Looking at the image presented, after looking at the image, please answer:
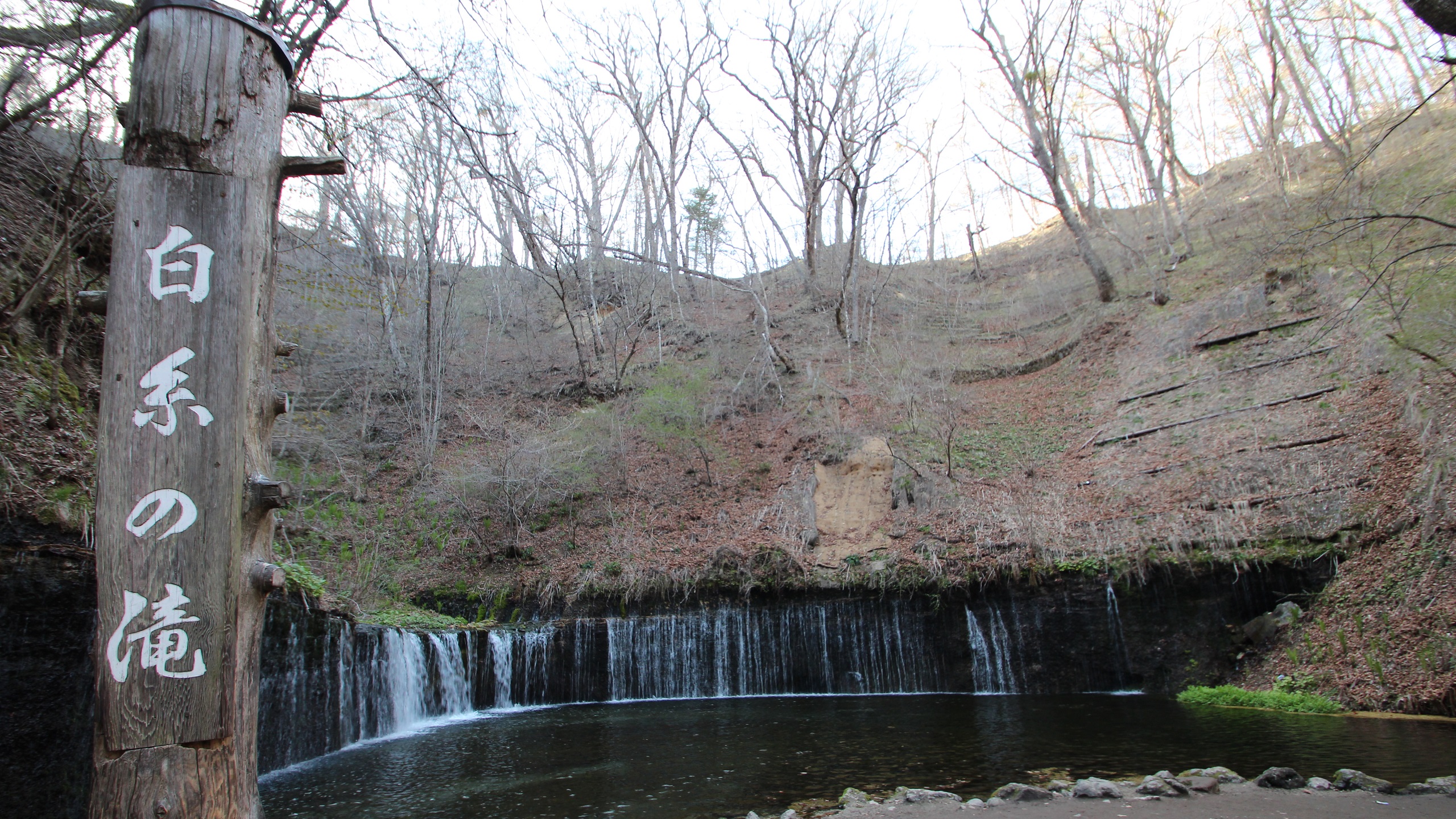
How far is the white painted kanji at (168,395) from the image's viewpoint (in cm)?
246

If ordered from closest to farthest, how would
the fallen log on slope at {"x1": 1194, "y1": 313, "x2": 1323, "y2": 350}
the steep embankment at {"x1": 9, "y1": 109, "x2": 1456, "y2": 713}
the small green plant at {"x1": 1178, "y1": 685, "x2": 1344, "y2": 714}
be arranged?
the small green plant at {"x1": 1178, "y1": 685, "x2": 1344, "y2": 714} < the steep embankment at {"x1": 9, "y1": 109, "x2": 1456, "y2": 713} < the fallen log on slope at {"x1": 1194, "y1": 313, "x2": 1323, "y2": 350}

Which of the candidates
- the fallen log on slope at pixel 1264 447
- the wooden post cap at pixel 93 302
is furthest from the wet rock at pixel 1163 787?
the fallen log on slope at pixel 1264 447

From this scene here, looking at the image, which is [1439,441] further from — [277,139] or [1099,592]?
[277,139]

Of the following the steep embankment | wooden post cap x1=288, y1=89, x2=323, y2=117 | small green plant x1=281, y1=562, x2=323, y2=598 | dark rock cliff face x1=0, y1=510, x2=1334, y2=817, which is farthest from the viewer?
the steep embankment

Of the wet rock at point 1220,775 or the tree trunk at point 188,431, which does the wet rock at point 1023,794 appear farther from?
the tree trunk at point 188,431

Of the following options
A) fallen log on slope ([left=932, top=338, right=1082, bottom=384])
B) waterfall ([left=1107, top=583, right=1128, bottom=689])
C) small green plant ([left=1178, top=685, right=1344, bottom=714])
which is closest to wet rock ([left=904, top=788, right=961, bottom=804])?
small green plant ([left=1178, top=685, right=1344, bottom=714])

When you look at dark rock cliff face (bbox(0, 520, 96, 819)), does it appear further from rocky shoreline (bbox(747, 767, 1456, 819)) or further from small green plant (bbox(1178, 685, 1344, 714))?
small green plant (bbox(1178, 685, 1344, 714))

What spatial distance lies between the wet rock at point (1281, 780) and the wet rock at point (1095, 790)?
1.00 metres

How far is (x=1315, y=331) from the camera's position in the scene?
538 inches

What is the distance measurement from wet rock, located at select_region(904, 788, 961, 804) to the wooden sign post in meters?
4.04

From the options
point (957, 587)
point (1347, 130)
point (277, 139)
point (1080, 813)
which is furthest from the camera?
point (1347, 130)

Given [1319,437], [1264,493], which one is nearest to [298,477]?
[1264,493]

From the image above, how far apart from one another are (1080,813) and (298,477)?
1570cm

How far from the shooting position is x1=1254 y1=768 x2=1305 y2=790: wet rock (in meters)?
4.91
